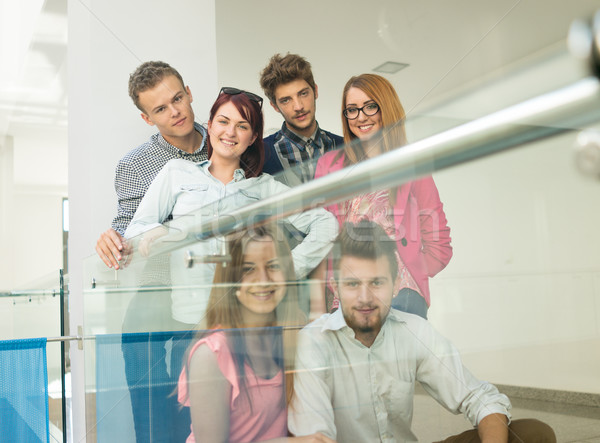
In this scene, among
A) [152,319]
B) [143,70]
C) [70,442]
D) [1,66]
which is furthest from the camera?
[1,66]

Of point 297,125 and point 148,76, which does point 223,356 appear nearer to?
point 297,125

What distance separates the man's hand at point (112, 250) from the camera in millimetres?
1003

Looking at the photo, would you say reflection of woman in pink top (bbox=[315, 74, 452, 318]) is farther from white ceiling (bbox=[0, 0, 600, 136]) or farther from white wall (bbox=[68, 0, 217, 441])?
white wall (bbox=[68, 0, 217, 441])

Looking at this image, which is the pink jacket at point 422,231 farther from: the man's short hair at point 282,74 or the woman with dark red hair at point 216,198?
the man's short hair at point 282,74

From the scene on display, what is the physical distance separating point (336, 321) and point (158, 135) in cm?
111

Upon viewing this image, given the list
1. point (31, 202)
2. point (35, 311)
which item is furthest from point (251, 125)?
point (31, 202)

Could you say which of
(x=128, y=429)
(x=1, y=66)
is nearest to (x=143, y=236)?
(x=128, y=429)

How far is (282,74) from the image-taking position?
3.67 feet

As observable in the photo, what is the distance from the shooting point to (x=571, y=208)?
299mm

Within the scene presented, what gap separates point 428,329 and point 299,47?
3.45 ft

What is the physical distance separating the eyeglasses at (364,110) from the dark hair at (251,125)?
23 centimetres

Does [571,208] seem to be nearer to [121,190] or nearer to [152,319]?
[152,319]

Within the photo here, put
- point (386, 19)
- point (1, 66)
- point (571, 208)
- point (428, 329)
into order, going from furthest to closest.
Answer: point (1, 66) < point (386, 19) < point (428, 329) < point (571, 208)

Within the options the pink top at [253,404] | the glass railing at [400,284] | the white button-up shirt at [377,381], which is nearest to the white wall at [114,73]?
the glass railing at [400,284]
